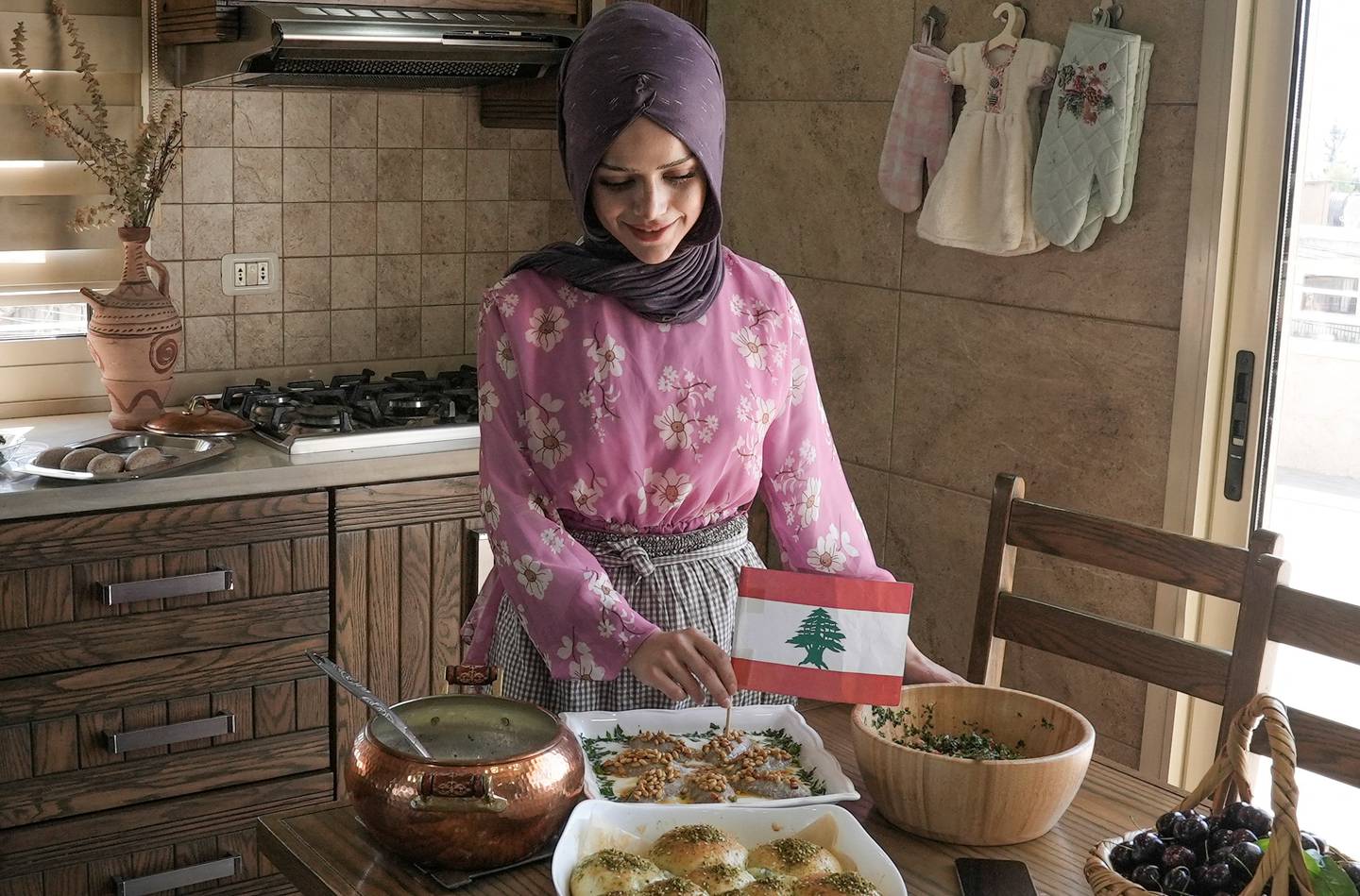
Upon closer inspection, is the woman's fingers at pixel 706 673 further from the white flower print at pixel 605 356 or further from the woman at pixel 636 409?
the white flower print at pixel 605 356

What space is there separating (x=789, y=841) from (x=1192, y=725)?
148cm

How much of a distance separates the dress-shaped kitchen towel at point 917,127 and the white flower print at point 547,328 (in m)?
1.22

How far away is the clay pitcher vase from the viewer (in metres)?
2.85

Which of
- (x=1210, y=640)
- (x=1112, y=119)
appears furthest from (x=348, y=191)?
(x=1210, y=640)

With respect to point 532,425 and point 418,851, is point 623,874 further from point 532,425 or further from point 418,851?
point 532,425

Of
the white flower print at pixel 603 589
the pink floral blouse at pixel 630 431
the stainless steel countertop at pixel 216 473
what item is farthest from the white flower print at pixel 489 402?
the stainless steel countertop at pixel 216 473

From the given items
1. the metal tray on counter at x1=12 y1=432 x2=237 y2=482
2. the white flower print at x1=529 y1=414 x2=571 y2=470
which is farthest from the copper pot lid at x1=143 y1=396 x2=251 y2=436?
the white flower print at x1=529 y1=414 x2=571 y2=470

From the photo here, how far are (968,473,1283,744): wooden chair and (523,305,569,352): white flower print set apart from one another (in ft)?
2.16

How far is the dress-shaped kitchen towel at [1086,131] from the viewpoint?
2402 mm

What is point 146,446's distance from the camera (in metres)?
2.73

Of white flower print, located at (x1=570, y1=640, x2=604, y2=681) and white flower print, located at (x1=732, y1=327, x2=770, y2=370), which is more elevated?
white flower print, located at (x1=732, y1=327, x2=770, y2=370)

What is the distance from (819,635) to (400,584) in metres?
1.64

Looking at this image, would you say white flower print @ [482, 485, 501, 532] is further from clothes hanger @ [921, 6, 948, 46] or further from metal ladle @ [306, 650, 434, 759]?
clothes hanger @ [921, 6, 948, 46]

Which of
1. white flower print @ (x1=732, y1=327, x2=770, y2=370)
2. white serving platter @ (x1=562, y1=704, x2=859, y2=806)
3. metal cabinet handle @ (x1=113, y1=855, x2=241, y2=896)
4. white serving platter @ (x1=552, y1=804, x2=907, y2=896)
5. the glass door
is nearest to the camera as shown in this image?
white serving platter @ (x1=552, y1=804, x2=907, y2=896)
